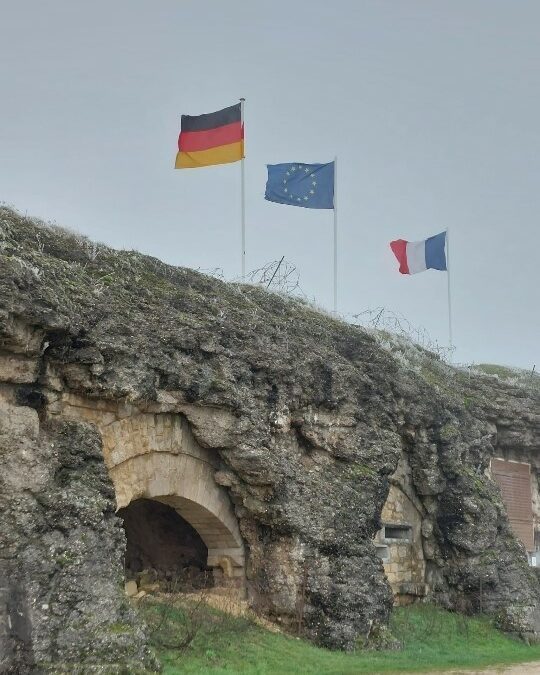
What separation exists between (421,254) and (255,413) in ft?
37.0

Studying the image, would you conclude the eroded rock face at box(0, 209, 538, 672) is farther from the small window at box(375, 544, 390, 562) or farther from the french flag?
the french flag

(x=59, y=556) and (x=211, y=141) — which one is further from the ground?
(x=211, y=141)

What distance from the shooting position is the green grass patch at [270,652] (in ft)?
30.7

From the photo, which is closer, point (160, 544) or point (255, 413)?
point (255, 413)

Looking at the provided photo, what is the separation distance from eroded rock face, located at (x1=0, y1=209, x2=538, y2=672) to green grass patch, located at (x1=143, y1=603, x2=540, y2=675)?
664 millimetres

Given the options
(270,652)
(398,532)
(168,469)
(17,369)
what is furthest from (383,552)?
(17,369)

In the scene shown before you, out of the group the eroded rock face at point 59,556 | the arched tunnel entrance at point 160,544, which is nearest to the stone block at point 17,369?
the eroded rock face at point 59,556

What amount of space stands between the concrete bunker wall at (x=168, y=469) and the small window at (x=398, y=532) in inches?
154

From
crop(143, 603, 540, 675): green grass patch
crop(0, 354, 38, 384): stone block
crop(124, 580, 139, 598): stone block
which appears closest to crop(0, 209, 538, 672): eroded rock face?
crop(0, 354, 38, 384): stone block

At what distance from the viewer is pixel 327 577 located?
37.4 ft

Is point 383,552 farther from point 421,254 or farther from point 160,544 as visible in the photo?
point 421,254

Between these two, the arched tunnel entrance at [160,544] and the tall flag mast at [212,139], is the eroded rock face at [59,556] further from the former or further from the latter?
the tall flag mast at [212,139]

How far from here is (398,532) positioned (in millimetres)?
15070

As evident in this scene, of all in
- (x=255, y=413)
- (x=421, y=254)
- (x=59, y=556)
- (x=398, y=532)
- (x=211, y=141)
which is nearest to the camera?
(x=59, y=556)
